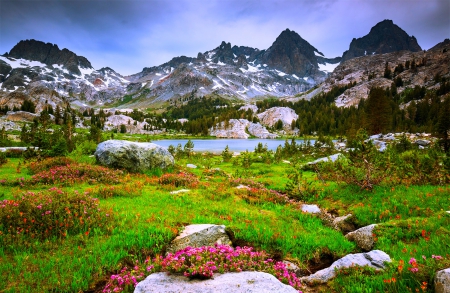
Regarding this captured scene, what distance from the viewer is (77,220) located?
769cm

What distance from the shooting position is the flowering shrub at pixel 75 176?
14.0 m

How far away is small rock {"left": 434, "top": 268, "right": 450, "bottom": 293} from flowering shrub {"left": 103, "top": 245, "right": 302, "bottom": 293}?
7.79ft

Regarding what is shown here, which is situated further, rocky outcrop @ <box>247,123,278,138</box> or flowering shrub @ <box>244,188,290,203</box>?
rocky outcrop @ <box>247,123,278,138</box>

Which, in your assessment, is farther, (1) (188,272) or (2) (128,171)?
(2) (128,171)

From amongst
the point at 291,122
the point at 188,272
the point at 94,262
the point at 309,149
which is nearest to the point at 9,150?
the point at 94,262

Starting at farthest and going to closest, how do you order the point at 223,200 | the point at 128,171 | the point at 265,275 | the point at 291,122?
the point at 291,122
the point at 128,171
the point at 223,200
the point at 265,275

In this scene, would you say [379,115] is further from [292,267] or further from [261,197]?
[292,267]

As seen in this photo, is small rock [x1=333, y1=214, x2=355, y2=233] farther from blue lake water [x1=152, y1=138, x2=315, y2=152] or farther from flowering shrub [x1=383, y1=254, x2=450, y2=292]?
blue lake water [x1=152, y1=138, x2=315, y2=152]

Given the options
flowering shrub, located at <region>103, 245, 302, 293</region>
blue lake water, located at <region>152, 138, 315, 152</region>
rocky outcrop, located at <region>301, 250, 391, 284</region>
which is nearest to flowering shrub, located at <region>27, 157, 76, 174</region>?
flowering shrub, located at <region>103, 245, 302, 293</region>

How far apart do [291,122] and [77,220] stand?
203 meters

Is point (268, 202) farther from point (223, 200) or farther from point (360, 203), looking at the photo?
point (360, 203)

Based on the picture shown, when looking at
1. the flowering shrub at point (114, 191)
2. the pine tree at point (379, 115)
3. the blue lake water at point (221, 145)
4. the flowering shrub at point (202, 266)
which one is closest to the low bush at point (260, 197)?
the flowering shrub at point (114, 191)

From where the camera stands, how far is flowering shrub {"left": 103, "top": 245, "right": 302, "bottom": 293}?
4664 mm

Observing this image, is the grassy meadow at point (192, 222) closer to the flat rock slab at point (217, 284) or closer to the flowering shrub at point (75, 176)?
the flowering shrub at point (75, 176)
